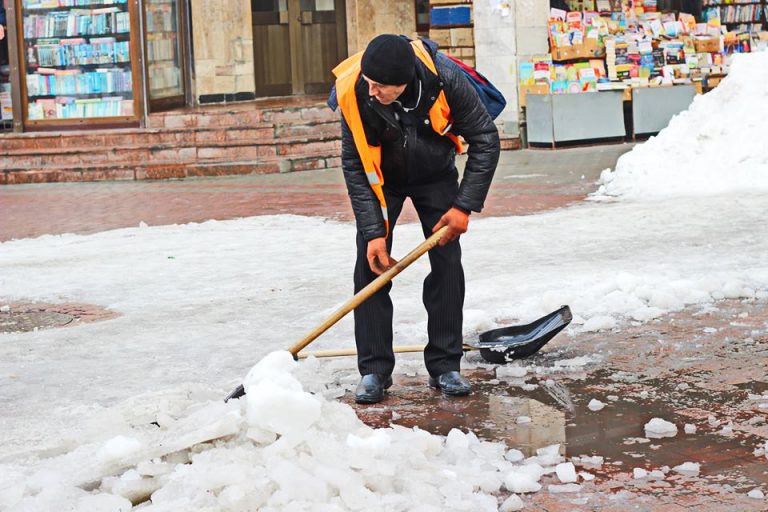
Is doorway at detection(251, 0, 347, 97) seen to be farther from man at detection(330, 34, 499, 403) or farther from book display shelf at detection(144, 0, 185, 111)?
man at detection(330, 34, 499, 403)

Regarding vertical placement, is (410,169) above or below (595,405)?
above

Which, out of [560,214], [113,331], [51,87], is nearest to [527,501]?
[113,331]

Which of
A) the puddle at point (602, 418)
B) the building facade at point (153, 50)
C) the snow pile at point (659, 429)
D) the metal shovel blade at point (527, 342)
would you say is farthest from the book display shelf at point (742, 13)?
the snow pile at point (659, 429)

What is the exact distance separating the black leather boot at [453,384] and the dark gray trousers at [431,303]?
0.06 m

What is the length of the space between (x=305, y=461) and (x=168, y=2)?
1497 centimetres

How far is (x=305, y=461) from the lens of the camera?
4.09 meters

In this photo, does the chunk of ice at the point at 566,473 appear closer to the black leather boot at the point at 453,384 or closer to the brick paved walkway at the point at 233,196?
the black leather boot at the point at 453,384

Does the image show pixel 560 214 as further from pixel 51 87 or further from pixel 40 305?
pixel 51 87

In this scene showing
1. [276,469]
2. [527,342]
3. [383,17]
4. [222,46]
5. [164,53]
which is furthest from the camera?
[383,17]

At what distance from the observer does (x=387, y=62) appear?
5.02 meters

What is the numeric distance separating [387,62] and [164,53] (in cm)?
1369

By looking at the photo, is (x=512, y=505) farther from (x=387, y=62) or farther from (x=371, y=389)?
(x=387, y=62)

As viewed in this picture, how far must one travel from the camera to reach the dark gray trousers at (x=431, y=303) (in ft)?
18.3

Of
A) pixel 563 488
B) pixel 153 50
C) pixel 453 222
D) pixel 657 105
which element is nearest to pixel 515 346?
pixel 453 222
